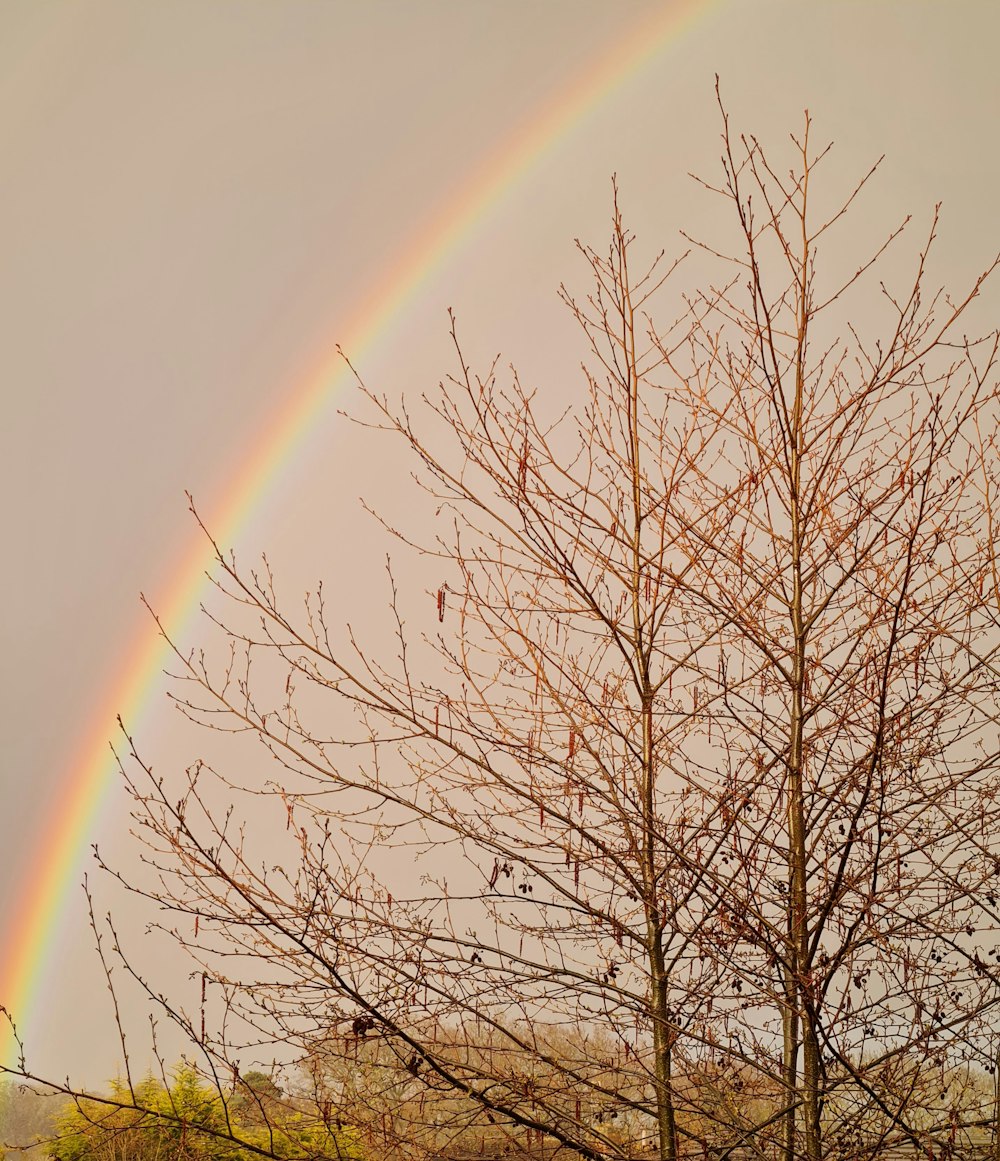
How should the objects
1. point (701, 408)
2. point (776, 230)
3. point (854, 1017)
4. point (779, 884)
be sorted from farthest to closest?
1. point (701, 408)
2. point (776, 230)
3. point (854, 1017)
4. point (779, 884)

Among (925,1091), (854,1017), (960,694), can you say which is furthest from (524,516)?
(925,1091)

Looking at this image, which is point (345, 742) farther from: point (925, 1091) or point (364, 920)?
point (925, 1091)

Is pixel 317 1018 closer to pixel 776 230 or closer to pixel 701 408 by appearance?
pixel 701 408

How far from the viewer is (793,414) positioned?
270 cm

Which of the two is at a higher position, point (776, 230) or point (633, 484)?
point (776, 230)

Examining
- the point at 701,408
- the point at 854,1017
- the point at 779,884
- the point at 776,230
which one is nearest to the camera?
the point at 779,884

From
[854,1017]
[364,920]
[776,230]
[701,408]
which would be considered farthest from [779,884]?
[776,230]

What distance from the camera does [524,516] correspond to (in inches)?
91.7

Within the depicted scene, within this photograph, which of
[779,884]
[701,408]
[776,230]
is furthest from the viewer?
[701,408]

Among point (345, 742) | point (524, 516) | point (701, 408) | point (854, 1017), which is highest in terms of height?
point (701, 408)

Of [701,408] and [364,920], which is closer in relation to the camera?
[364,920]

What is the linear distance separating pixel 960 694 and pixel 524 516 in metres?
1.13

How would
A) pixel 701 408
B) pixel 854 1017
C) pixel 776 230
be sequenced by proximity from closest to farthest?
pixel 854 1017 → pixel 776 230 → pixel 701 408

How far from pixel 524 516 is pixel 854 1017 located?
4.56 feet
